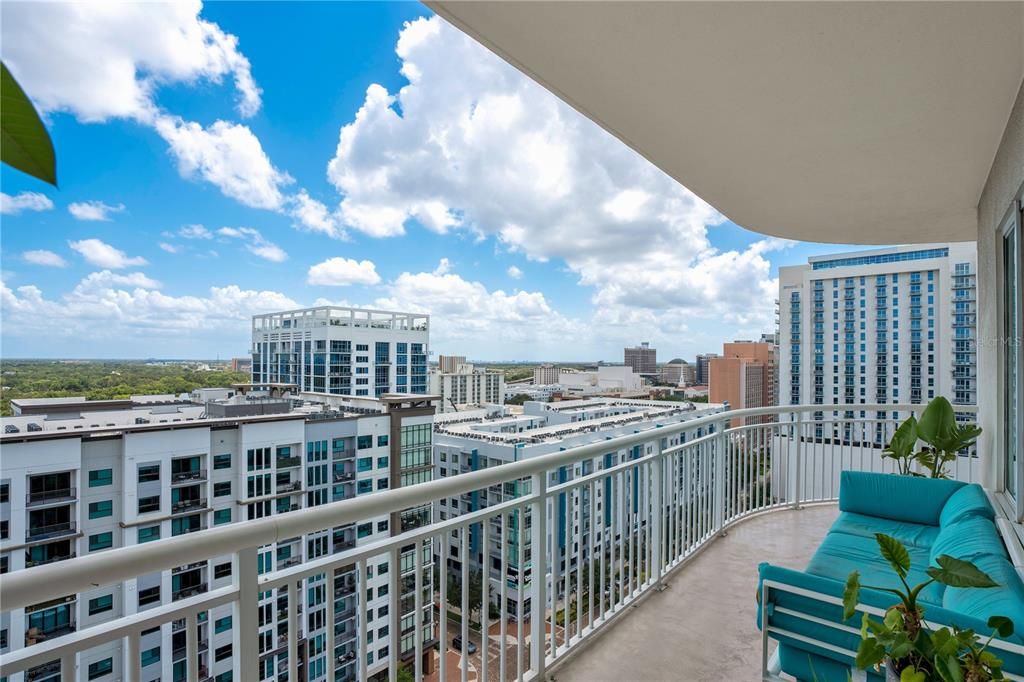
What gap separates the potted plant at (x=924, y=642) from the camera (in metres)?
1.28

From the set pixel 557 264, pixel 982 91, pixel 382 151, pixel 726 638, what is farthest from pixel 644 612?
pixel 557 264

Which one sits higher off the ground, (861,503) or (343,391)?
(343,391)

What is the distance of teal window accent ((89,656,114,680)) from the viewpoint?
1.22m

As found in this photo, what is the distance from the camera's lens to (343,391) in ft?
20.2

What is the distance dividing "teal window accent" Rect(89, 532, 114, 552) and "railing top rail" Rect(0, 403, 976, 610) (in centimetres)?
267

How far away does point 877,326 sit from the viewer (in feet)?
23.8

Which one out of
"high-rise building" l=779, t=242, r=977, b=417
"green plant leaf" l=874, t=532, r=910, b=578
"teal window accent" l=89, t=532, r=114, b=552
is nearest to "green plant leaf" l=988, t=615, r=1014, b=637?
"green plant leaf" l=874, t=532, r=910, b=578

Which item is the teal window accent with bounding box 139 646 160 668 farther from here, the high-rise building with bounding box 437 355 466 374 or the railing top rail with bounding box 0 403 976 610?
the high-rise building with bounding box 437 355 466 374

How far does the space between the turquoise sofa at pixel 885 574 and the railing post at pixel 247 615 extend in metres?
1.69

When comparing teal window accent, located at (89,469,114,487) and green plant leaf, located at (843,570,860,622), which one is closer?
green plant leaf, located at (843,570,860,622)

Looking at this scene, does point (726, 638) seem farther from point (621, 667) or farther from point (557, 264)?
point (557, 264)

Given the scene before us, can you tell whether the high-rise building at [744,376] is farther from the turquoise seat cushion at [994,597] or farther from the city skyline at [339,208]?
the turquoise seat cushion at [994,597]

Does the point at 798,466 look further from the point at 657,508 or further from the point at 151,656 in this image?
the point at 151,656

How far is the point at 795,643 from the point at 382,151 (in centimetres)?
1018
